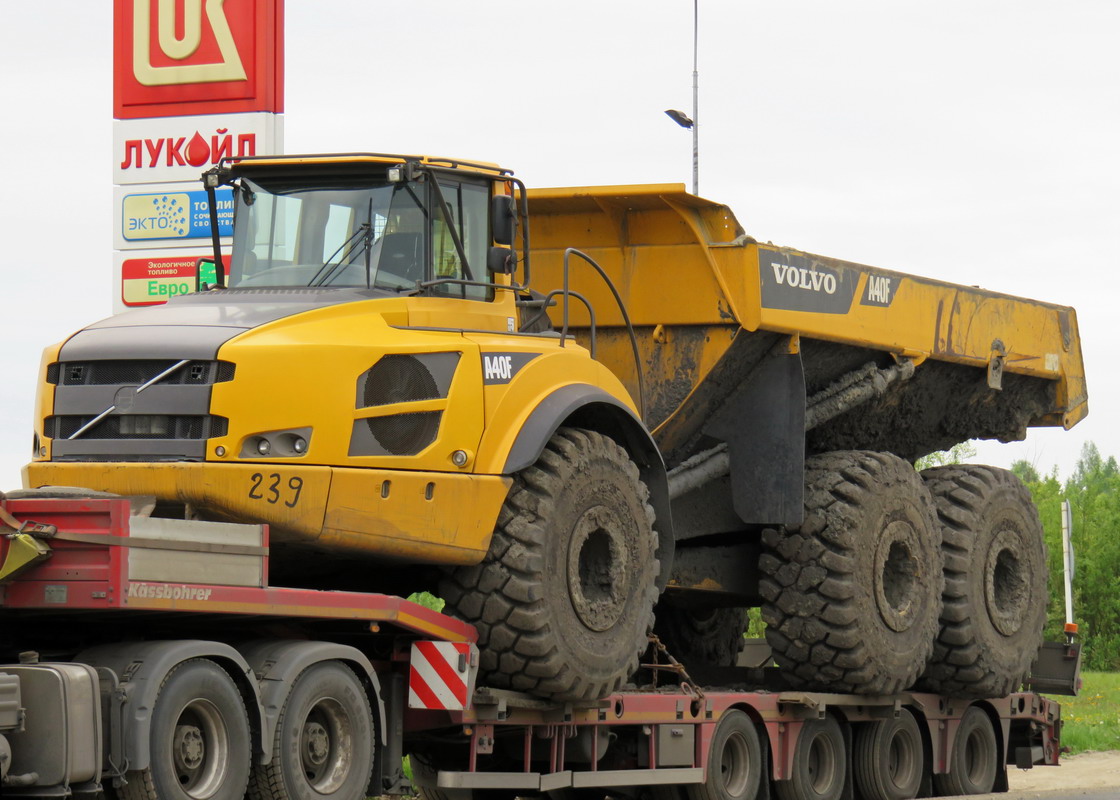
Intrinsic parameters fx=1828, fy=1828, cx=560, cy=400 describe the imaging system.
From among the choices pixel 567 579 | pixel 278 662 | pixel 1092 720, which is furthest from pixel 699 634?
pixel 1092 720

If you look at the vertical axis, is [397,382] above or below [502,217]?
below

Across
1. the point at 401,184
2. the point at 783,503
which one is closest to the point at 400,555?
the point at 401,184

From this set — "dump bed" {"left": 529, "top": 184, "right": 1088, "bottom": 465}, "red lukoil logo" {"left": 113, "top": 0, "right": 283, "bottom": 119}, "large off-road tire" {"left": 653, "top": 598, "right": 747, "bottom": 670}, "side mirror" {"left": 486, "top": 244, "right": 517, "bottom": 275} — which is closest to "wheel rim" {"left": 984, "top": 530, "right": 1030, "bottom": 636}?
"dump bed" {"left": 529, "top": 184, "right": 1088, "bottom": 465}

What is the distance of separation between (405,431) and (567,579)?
136 cm

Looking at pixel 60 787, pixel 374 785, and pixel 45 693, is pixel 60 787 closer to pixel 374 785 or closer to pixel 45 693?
pixel 45 693

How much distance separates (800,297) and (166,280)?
5.67 m

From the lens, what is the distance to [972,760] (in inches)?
602

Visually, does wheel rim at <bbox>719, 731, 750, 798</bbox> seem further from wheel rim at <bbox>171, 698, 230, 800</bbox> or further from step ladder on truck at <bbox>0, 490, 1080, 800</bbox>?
wheel rim at <bbox>171, 698, 230, 800</bbox>

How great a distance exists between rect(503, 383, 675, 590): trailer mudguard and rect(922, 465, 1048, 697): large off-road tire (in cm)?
364

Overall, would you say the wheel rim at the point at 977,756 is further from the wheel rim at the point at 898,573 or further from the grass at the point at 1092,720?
the grass at the point at 1092,720

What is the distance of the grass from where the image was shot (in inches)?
784

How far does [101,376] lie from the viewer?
8.97 metres

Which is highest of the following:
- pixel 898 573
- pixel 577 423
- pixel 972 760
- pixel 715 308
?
pixel 715 308

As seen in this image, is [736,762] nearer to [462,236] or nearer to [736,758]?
[736,758]
